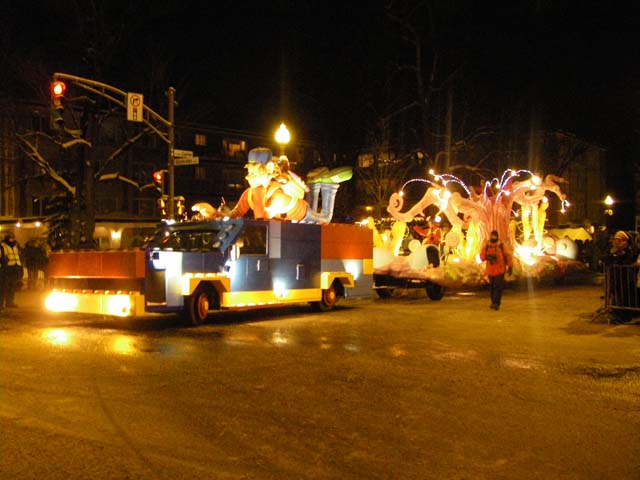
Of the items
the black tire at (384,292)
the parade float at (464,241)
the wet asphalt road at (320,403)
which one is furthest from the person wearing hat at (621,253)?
the black tire at (384,292)

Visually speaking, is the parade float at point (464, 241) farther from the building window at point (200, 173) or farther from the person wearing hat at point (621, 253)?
the building window at point (200, 173)

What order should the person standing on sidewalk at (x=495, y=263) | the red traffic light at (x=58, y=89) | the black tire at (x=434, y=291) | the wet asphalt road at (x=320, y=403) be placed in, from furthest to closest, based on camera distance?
the black tire at (x=434, y=291), the red traffic light at (x=58, y=89), the person standing on sidewalk at (x=495, y=263), the wet asphalt road at (x=320, y=403)

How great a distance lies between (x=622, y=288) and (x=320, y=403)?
9217 mm

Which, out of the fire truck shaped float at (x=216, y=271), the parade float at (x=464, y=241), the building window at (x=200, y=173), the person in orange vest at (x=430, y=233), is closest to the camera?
the fire truck shaped float at (x=216, y=271)

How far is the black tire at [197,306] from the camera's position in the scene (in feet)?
46.4

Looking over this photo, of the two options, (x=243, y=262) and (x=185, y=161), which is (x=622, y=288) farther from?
(x=185, y=161)

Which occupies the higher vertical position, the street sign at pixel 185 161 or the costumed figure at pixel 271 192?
the street sign at pixel 185 161

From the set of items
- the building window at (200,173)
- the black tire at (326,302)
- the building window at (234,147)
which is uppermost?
the building window at (234,147)

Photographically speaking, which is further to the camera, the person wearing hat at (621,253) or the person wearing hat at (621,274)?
the person wearing hat at (621,253)

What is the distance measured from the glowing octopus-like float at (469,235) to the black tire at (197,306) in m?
7.54

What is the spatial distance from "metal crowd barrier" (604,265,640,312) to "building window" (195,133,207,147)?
4628 centimetres

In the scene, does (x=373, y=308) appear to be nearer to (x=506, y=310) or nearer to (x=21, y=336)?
(x=506, y=310)

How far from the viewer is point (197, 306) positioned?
14.4m

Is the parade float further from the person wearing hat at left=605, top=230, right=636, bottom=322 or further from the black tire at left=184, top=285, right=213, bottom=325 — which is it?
the black tire at left=184, top=285, right=213, bottom=325
